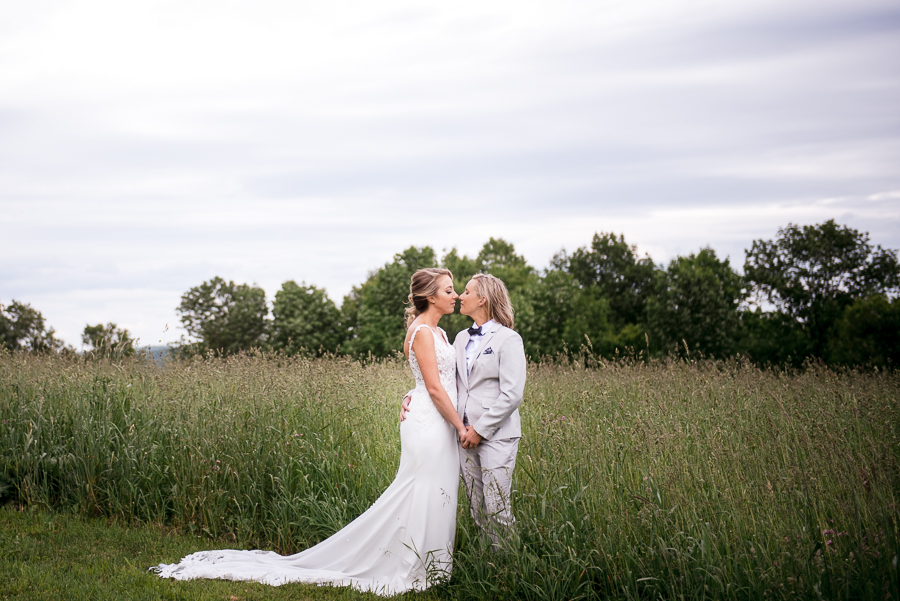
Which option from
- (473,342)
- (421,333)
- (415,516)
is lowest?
(415,516)

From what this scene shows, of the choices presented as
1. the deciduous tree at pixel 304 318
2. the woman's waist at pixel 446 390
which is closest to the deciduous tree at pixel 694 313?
the deciduous tree at pixel 304 318

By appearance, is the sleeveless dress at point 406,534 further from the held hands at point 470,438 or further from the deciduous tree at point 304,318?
the deciduous tree at point 304,318

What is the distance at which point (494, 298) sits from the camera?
4816 millimetres

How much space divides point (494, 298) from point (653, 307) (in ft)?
143

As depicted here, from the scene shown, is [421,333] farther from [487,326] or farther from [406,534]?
[406,534]

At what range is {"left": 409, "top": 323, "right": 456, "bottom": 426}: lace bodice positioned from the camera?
500cm

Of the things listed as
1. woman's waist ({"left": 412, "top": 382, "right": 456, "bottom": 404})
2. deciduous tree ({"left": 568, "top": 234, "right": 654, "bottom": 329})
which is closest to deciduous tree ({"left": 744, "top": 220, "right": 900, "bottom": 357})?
deciduous tree ({"left": 568, "top": 234, "right": 654, "bottom": 329})

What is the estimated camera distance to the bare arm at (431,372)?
193 inches

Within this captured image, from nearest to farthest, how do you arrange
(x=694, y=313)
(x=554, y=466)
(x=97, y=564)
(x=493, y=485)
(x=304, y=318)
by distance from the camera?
(x=493, y=485) → (x=554, y=466) → (x=97, y=564) → (x=694, y=313) → (x=304, y=318)

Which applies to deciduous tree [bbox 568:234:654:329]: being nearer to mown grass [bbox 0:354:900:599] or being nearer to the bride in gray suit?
mown grass [bbox 0:354:900:599]

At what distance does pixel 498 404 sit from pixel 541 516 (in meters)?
0.94

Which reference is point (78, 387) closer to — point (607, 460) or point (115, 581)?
point (115, 581)

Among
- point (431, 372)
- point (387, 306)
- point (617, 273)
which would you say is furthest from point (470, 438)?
point (617, 273)

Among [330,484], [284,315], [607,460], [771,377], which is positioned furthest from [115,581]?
[284,315]
